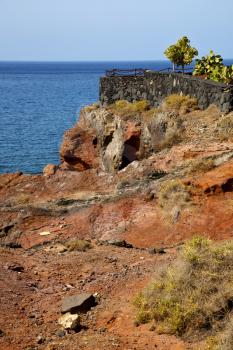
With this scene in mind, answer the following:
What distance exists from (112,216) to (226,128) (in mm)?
7595

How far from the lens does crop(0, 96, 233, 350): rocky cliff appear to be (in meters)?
12.5

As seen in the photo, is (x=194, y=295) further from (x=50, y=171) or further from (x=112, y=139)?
(x=112, y=139)

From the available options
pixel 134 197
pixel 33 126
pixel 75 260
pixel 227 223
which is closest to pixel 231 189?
pixel 227 223

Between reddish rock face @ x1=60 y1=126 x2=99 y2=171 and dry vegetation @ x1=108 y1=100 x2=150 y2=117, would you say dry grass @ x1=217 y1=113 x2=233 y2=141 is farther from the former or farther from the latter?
reddish rock face @ x1=60 y1=126 x2=99 y2=171

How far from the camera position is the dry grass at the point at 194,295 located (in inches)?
436

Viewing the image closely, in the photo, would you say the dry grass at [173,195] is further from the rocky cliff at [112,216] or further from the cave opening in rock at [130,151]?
the cave opening in rock at [130,151]

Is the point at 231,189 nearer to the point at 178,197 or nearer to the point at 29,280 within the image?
the point at 178,197

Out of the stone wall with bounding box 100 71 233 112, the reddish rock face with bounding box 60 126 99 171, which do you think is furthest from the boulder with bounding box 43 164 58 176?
the stone wall with bounding box 100 71 233 112

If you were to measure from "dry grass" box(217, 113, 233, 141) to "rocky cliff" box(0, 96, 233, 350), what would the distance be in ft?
0.20

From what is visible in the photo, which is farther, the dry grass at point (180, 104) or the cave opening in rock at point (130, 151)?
the cave opening in rock at point (130, 151)

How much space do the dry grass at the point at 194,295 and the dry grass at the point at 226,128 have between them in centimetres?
1332

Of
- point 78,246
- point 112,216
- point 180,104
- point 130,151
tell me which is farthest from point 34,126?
point 78,246

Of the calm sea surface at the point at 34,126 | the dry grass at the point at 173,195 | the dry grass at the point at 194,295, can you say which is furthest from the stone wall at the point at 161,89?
the dry grass at the point at 194,295

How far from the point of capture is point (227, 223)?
19.3m
